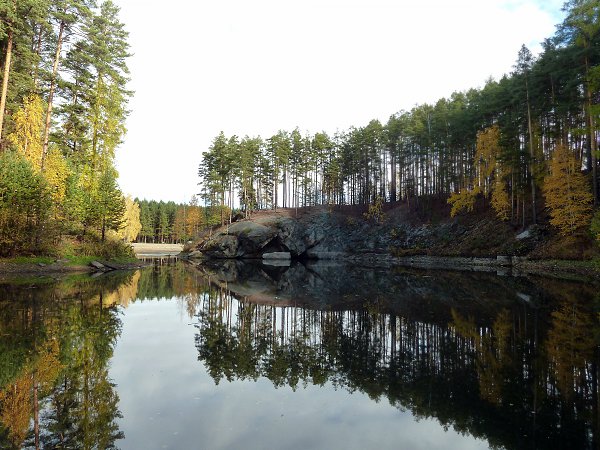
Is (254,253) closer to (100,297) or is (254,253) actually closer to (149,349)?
(100,297)

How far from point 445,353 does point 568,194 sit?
2857 cm

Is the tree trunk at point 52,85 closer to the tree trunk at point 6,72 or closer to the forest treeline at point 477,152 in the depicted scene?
the tree trunk at point 6,72

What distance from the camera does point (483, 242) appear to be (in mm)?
41656

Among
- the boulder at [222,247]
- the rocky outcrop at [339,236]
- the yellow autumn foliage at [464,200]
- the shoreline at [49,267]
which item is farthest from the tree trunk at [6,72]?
the yellow autumn foliage at [464,200]

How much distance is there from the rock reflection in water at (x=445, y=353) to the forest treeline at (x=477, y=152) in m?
Result: 18.1

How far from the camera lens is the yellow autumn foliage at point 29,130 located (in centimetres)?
2788

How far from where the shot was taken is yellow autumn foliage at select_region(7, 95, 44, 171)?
91.5 ft

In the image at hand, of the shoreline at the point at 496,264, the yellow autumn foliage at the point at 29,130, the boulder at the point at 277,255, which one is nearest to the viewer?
the shoreline at the point at 496,264

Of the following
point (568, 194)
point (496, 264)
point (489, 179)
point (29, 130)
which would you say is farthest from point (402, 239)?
point (29, 130)

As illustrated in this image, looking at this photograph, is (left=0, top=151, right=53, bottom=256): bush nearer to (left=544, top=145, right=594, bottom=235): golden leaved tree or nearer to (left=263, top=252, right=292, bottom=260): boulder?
(left=263, top=252, right=292, bottom=260): boulder

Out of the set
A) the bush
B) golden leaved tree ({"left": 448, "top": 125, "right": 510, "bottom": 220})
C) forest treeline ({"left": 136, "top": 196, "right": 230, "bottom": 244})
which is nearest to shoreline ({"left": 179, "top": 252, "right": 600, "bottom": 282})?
golden leaved tree ({"left": 448, "top": 125, "right": 510, "bottom": 220})

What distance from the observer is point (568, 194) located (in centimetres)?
3073

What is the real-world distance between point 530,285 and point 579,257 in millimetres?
9641

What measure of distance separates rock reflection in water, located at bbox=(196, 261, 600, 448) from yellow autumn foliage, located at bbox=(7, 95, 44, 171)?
2109cm
